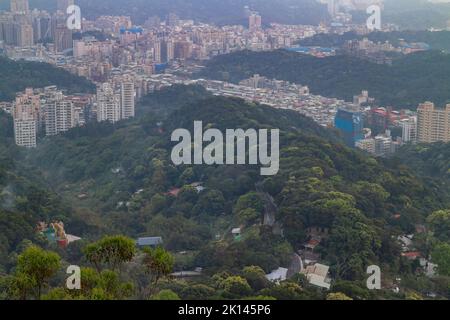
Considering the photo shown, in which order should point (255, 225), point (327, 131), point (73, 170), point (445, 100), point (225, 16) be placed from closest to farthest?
point (255, 225), point (73, 170), point (327, 131), point (445, 100), point (225, 16)

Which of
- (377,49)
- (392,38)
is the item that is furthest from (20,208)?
(392,38)

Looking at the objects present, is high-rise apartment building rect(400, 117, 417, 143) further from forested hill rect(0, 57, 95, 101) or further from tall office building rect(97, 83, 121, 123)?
forested hill rect(0, 57, 95, 101)

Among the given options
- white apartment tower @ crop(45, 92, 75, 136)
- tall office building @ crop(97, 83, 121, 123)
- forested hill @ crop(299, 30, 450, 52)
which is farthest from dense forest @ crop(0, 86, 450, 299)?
forested hill @ crop(299, 30, 450, 52)

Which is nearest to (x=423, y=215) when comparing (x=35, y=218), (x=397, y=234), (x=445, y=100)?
(x=397, y=234)

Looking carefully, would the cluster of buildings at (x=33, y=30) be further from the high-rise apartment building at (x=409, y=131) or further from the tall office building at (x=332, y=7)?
the high-rise apartment building at (x=409, y=131)

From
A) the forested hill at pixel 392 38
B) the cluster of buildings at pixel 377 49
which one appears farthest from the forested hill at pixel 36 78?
the forested hill at pixel 392 38

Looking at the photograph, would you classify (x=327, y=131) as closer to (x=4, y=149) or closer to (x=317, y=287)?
(x=4, y=149)
